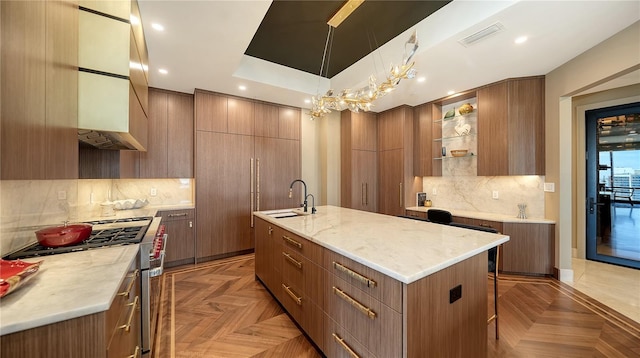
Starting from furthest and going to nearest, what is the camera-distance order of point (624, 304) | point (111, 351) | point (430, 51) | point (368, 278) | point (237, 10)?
point (430, 51)
point (624, 304)
point (237, 10)
point (368, 278)
point (111, 351)

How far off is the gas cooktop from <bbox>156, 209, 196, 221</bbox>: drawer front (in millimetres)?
1062

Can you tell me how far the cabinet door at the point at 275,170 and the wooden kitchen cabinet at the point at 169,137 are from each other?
45.3 inches

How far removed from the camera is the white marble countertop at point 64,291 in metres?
0.72

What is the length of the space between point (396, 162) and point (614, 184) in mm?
3281

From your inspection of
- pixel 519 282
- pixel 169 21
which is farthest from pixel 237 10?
pixel 519 282

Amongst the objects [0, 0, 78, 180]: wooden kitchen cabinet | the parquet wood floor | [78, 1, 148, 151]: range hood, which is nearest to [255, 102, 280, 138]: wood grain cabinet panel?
[78, 1, 148, 151]: range hood

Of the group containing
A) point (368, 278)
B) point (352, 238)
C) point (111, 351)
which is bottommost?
point (111, 351)

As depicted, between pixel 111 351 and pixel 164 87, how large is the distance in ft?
12.6

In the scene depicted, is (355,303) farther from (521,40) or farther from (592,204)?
(592,204)

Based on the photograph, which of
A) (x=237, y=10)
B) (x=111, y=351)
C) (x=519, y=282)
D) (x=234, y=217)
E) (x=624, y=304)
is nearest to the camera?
(x=111, y=351)

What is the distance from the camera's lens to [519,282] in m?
3.00

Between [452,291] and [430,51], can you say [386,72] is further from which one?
[452,291]

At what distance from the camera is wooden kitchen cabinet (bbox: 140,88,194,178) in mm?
3617

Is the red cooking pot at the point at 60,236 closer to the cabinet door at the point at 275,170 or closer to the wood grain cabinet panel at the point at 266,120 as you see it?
the cabinet door at the point at 275,170
